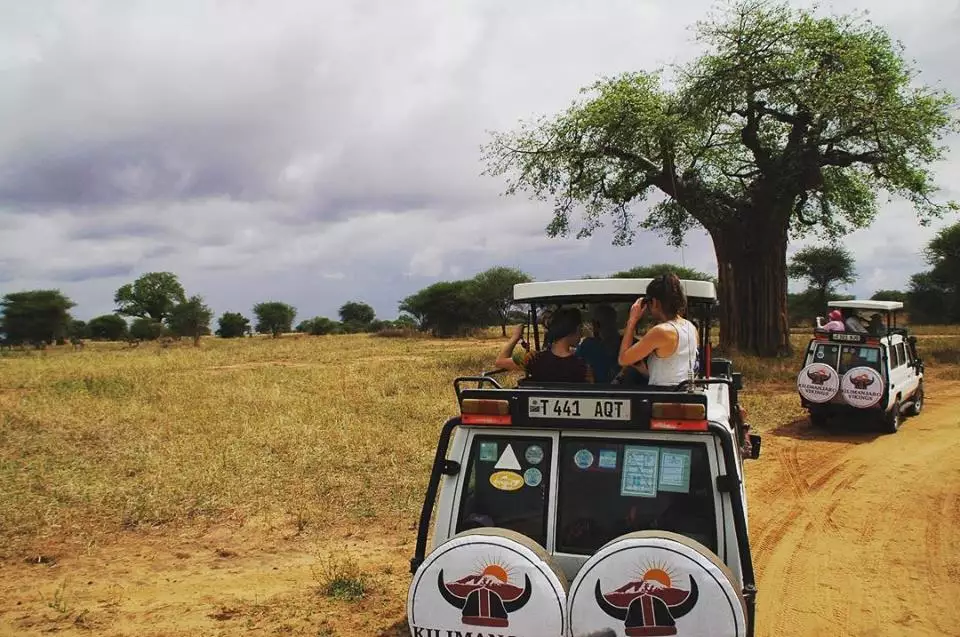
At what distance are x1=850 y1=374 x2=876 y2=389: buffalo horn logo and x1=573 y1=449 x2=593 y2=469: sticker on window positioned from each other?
9424mm

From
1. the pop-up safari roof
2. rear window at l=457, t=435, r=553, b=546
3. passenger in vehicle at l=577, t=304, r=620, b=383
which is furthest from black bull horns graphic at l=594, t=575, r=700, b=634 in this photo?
passenger in vehicle at l=577, t=304, r=620, b=383

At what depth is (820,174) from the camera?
21.3m

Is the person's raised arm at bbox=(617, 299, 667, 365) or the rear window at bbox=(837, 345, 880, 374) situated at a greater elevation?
the person's raised arm at bbox=(617, 299, 667, 365)

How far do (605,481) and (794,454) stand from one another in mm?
7887

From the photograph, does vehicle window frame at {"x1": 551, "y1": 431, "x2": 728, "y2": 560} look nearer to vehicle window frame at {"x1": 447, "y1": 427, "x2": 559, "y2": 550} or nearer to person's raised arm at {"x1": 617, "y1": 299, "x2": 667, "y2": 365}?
vehicle window frame at {"x1": 447, "y1": 427, "x2": 559, "y2": 550}

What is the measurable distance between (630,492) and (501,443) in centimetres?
68

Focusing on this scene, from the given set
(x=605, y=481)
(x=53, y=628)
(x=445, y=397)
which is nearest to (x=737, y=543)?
(x=605, y=481)

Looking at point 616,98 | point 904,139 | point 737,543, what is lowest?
point 737,543

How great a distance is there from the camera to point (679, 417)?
343 cm

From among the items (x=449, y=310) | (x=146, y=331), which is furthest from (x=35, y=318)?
(x=449, y=310)

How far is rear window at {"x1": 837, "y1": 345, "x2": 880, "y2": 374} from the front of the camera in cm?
1177

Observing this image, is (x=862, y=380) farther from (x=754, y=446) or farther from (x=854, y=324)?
(x=754, y=446)

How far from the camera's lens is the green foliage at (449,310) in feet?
172

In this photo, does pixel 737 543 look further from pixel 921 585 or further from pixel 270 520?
pixel 270 520
